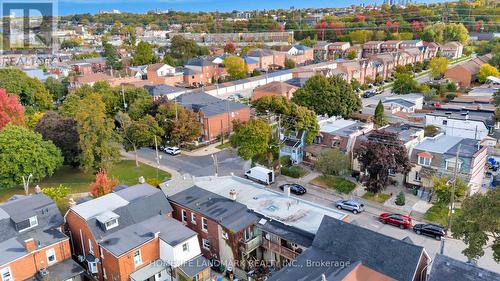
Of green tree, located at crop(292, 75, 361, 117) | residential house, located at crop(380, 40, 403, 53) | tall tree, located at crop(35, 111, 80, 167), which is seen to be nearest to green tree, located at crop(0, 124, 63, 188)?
tall tree, located at crop(35, 111, 80, 167)

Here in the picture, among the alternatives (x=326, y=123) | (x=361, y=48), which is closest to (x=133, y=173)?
(x=326, y=123)

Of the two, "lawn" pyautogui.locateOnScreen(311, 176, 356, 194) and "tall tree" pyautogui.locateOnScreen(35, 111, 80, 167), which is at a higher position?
"tall tree" pyautogui.locateOnScreen(35, 111, 80, 167)

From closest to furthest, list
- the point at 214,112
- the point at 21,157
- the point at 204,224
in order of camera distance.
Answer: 1. the point at 204,224
2. the point at 21,157
3. the point at 214,112

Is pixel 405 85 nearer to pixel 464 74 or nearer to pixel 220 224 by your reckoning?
pixel 464 74

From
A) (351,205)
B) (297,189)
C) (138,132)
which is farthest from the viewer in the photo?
(138,132)

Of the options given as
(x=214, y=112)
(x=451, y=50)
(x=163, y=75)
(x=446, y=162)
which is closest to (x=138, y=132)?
(x=214, y=112)

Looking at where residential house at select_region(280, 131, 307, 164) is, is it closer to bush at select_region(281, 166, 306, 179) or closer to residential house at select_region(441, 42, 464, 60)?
bush at select_region(281, 166, 306, 179)
